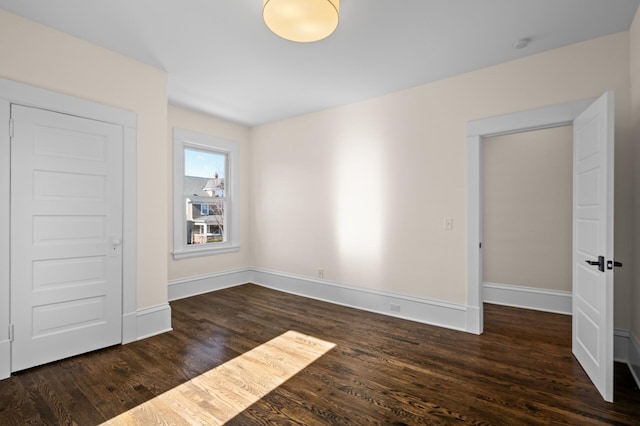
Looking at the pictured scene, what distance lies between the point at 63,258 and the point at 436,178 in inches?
149

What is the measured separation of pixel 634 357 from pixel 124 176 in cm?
471

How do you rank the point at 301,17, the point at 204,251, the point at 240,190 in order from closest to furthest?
1. the point at 301,17
2. the point at 204,251
3. the point at 240,190

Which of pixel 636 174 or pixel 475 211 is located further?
pixel 475 211

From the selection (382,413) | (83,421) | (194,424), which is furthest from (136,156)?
(382,413)

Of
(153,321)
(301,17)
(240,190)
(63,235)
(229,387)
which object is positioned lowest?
(229,387)

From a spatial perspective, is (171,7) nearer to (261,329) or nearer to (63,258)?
(63,258)

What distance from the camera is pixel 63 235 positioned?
8.78 feet

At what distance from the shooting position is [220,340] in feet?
10.2

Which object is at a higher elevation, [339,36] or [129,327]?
[339,36]

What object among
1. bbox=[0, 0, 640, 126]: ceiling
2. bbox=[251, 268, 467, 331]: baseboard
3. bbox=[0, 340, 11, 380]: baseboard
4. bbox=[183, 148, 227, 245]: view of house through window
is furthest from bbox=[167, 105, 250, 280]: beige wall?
bbox=[0, 340, 11, 380]: baseboard

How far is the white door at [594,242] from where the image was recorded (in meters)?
2.08

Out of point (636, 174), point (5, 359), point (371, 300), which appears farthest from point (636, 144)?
point (5, 359)

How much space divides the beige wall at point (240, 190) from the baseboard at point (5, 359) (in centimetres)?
→ 210

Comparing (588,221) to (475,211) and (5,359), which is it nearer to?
(475,211)
